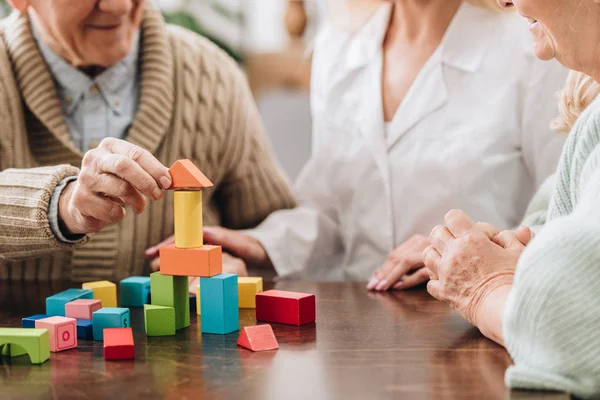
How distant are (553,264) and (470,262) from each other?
24 cm

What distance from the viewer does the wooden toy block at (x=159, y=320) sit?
1.10 meters

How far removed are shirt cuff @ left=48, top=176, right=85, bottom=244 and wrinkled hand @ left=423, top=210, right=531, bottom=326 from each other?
611mm

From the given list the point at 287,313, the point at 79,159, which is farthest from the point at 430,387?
the point at 79,159

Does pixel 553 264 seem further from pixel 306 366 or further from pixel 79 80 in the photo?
pixel 79 80

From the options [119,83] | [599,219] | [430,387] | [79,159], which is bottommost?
[430,387]

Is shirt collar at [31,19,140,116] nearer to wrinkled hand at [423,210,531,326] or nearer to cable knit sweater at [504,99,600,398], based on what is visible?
wrinkled hand at [423,210,531,326]

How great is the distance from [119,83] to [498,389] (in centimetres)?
117

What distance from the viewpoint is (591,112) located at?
3.27ft

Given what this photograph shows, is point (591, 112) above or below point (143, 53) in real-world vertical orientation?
below

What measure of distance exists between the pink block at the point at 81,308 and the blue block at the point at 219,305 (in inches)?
6.9

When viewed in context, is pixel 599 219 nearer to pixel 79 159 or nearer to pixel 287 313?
pixel 287 313

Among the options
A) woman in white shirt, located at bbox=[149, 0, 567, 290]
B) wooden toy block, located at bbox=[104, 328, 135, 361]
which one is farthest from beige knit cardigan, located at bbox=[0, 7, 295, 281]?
wooden toy block, located at bbox=[104, 328, 135, 361]

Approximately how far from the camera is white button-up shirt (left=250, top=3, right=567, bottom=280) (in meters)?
1.63

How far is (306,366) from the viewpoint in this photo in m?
0.95
